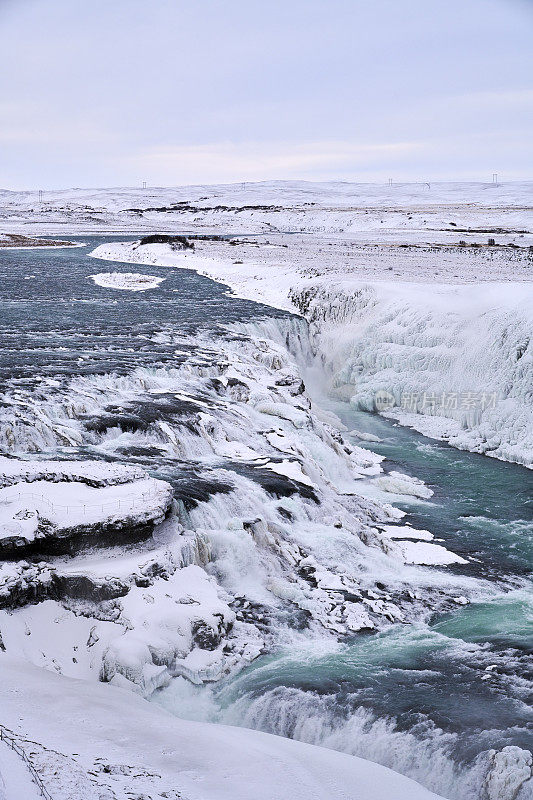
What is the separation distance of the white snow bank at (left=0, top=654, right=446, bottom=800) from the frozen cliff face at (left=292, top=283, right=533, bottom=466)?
13930 mm

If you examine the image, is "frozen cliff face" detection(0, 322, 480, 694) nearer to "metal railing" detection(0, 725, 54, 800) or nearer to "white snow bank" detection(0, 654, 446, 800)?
"white snow bank" detection(0, 654, 446, 800)

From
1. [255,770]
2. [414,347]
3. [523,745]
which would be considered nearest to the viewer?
[255,770]

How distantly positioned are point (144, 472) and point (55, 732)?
6.09 meters

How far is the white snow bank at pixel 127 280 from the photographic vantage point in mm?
37781

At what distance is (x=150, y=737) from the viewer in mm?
8812

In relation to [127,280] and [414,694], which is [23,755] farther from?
[127,280]

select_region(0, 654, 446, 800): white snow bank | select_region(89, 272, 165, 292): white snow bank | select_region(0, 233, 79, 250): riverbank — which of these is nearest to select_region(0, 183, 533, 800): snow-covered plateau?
select_region(0, 654, 446, 800): white snow bank

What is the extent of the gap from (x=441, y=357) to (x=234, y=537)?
567 inches

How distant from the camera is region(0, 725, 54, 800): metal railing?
6579mm

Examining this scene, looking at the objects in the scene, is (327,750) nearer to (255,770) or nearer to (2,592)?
(255,770)

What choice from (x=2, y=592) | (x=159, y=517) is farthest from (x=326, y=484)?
(x=2, y=592)

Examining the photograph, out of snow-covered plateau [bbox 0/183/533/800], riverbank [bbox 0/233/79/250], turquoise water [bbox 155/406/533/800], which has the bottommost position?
turquoise water [bbox 155/406/533/800]

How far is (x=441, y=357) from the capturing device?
25.6 m

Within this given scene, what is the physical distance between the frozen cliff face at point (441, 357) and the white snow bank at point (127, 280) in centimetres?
1021
